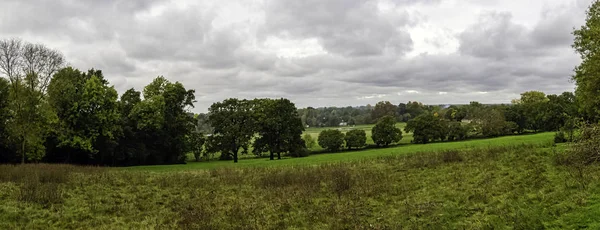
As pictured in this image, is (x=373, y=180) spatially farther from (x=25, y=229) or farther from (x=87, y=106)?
(x=87, y=106)

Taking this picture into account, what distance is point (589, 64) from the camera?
24781 millimetres

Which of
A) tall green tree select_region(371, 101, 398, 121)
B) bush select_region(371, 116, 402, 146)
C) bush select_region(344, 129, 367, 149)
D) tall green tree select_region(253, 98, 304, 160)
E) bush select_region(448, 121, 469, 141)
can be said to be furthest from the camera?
tall green tree select_region(371, 101, 398, 121)

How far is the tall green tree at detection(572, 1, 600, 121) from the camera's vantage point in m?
24.3

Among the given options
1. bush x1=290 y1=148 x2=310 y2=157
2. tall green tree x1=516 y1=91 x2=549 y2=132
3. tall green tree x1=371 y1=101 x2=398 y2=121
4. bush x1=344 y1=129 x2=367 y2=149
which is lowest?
bush x1=290 y1=148 x2=310 y2=157

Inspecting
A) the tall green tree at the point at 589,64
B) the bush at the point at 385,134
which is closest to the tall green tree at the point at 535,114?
the bush at the point at 385,134

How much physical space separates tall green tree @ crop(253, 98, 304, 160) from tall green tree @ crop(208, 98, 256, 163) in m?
1.82

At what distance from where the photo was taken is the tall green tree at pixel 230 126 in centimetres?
5212

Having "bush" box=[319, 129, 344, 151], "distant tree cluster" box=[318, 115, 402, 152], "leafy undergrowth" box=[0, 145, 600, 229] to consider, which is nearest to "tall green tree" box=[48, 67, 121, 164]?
"leafy undergrowth" box=[0, 145, 600, 229]

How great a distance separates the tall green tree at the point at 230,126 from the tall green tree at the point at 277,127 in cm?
182

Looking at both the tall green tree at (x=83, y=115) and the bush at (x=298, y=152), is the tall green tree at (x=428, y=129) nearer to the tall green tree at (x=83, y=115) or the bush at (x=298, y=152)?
the bush at (x=298, y=152)

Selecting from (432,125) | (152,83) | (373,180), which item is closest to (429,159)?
(373,180)

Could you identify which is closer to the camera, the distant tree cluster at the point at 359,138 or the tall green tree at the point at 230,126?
the tall green tree at the point at 230,126

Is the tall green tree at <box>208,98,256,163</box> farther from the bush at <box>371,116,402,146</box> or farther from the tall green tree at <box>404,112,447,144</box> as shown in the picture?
the tall green tree at <box>404,112,447,144</box>

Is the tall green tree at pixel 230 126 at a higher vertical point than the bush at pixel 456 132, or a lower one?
higher
